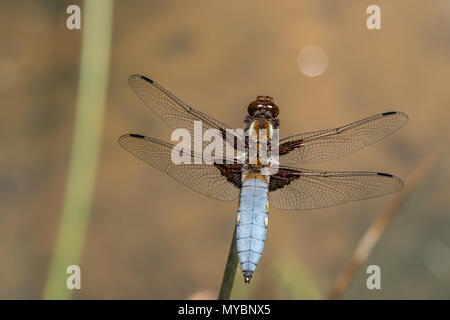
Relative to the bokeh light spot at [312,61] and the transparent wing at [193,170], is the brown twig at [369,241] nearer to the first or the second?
the transparent wing at [193,170]

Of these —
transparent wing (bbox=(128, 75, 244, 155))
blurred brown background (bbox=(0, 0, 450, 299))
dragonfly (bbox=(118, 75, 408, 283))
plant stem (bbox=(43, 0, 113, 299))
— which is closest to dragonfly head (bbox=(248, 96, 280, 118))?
dragonfly (bbox=(118, 75, 408, 283))

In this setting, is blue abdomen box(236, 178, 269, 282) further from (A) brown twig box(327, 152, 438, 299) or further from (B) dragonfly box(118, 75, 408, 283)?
(A) brown twig box(327, 152, 438, 299)

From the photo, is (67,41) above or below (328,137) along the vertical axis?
above

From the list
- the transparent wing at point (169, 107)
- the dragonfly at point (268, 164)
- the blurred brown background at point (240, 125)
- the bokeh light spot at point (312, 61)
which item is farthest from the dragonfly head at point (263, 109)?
the bokeh light spot at point (312, 61)

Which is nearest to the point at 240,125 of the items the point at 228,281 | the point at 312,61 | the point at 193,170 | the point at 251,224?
the point at 312,61

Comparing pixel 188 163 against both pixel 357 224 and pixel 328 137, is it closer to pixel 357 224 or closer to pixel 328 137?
pixel 328 137

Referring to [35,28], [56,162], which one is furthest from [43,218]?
[35,28]

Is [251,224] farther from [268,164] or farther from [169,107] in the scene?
[169,107]
